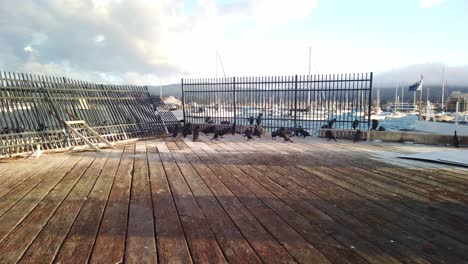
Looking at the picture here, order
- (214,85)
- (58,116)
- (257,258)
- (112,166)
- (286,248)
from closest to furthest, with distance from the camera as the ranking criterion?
(257,258) < (286,248) < (112,166) < (58,116) < (214,85)

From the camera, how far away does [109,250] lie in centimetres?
247

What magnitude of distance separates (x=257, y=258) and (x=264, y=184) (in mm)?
2257

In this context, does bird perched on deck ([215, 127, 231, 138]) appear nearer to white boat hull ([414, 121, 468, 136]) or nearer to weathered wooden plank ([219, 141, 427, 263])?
weathered wooden plank ([219, 141, 427, 263])

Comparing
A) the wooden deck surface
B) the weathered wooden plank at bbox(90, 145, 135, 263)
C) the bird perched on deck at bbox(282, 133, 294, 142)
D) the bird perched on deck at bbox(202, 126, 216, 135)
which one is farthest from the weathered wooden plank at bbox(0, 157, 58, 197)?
the bird perched on deck at bbox(282, 133, 294, 142)

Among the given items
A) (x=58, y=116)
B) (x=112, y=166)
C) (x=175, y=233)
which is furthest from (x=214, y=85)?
(x=175, y=233)

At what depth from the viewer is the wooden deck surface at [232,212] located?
2451mm

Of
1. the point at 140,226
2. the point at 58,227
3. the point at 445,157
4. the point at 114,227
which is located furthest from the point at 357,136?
the point at 58,227

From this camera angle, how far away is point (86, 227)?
9.67 ft

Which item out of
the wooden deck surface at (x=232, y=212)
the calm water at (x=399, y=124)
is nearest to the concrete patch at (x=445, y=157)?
the wooden deck surface at (x=232, y=212)

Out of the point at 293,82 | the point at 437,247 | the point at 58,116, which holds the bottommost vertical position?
the point at 437,247

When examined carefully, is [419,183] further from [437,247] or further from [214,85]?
[214,85]

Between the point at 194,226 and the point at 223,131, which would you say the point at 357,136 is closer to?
the point at 223,131

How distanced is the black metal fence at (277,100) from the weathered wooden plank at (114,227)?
814cm

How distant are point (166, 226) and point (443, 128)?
1285cm
